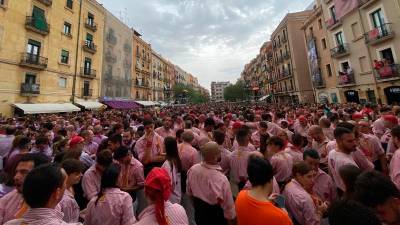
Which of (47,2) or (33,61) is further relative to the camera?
(47,2)

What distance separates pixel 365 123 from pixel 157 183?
5.30m

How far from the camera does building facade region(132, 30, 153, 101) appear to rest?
4025 cm

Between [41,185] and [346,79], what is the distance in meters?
26.1

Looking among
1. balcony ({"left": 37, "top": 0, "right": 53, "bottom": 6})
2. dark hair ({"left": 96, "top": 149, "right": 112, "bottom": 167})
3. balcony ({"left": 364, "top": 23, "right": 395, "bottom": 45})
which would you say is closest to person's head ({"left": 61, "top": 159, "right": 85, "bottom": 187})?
dark hair ({"left": 96, "top": 149, "right": 112, "bottom": 167})

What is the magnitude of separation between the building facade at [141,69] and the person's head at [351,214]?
131ft

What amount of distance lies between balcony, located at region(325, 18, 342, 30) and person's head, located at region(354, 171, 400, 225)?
83.9 feet

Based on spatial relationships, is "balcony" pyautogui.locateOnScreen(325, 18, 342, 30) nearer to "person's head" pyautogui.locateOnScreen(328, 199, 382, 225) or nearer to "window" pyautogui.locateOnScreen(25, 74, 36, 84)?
"person's head" pyautogui.locateOnScreen(328, 199, 382, 225)

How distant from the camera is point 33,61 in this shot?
774 inches

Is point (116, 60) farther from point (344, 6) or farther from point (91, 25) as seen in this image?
point (344, 6)

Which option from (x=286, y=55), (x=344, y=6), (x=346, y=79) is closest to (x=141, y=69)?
(x=286, y=55)

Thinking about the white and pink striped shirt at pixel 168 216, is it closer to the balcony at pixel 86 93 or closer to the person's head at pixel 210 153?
the person's head at pixel 210 153

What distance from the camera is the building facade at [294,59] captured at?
112ft

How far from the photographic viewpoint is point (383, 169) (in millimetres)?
4219

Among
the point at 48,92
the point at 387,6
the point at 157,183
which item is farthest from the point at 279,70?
the point at 157,183
